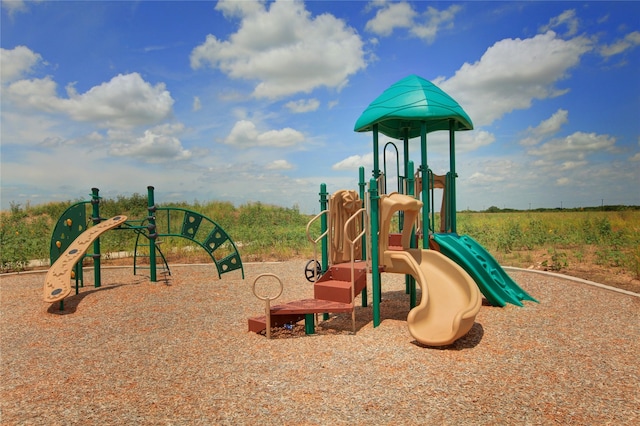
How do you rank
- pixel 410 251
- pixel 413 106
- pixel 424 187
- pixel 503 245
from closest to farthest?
pixel 410 251
pixel 413 106
pixel 424 187
pixel 503 245

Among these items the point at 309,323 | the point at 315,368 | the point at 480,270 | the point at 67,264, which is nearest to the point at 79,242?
the point at 67,264

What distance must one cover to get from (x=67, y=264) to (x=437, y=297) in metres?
7.18

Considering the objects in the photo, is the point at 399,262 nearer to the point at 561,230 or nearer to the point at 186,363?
the point at 186,363

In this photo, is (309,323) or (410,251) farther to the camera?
(410,251)

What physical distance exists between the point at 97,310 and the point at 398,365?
5.72m

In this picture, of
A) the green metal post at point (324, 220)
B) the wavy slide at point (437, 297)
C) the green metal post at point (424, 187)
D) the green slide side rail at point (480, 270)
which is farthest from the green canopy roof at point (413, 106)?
the wavy slide at point (437, 297)

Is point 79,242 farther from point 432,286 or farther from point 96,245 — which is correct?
point 432,286

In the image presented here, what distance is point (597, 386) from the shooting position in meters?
4.05

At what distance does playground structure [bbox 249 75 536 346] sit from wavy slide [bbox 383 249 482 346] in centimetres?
1

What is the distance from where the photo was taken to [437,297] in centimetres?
567

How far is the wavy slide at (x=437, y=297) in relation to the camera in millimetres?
5004

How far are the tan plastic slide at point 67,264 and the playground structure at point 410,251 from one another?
4.00 meters

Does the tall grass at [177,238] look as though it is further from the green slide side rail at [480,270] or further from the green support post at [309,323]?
the green slide side rail at [480,270]

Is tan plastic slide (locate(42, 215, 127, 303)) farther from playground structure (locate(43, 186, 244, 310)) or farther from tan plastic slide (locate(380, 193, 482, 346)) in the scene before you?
tan plastic slide (locate(380, 193, 482, 346))
